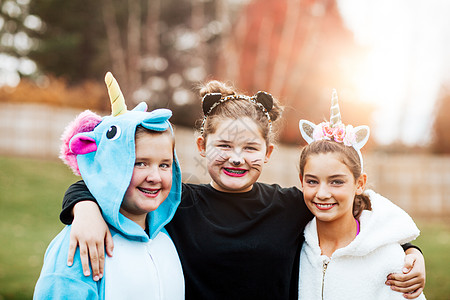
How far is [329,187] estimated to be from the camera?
2500mm

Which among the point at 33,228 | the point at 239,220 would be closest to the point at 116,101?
the point at 239,220

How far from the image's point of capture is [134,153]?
6.95ft

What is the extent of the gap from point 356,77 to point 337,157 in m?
12.3

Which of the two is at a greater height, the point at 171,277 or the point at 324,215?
the point at 324,215

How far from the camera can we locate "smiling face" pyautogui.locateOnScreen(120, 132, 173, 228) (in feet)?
7.10

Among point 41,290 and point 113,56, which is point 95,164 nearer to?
point 41,290

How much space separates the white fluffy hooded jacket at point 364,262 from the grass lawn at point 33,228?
3.36 m

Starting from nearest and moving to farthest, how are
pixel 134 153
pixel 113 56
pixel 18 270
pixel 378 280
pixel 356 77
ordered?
1. pixel 134 153
2. pixel 378 280
3. pixel 18 270
4. pixel 356 77
5. pixel 113 56

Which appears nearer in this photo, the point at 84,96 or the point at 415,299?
the point at 415,299

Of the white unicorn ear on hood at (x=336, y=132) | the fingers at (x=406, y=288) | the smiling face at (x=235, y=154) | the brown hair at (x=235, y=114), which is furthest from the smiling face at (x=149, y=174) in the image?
the fingers at (x=406, y=288)

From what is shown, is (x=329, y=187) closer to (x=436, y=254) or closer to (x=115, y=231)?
(x=115, y=231)

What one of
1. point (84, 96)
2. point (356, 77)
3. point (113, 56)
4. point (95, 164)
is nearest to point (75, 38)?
point (113, 56)

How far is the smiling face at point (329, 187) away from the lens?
249cm

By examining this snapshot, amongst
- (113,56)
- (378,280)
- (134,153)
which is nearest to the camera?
(134,153)
